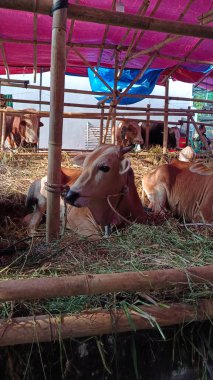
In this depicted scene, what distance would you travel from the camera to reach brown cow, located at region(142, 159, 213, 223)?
4586 mm

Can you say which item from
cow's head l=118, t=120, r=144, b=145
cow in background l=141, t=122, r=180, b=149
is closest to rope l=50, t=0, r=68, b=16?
cow's head l=118, t=120, r=144, b=145

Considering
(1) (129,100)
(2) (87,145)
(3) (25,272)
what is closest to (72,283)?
(3) (25,272)

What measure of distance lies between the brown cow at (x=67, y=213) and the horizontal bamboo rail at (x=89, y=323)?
1.40m

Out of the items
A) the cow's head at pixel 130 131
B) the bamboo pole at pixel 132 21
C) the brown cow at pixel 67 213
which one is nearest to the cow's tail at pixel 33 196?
the brown cow at pixel 67 213

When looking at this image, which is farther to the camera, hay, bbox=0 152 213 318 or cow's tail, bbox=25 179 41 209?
cow's tail, bbox=25 179 41 209

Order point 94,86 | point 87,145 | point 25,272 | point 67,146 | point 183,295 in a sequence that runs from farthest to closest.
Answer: point 67,146 → point 87,145 → point 94,86 → point 25,272 → point 183,295

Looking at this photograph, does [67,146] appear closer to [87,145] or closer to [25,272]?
[87,145]

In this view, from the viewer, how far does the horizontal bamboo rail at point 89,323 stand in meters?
1.42

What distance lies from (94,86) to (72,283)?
842cm

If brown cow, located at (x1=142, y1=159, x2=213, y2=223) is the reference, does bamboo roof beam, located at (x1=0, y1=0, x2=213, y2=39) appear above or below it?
above

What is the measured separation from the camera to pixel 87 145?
19.4 m

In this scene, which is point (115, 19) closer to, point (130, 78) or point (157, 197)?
point (157, 197)

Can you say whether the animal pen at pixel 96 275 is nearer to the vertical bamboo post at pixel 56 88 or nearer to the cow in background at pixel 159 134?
the vertical bamboo post at pixel 56 88

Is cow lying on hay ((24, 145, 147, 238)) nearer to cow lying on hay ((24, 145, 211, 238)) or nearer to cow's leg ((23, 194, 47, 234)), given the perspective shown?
cow lying on hay ((24, 145, 211, 238))
